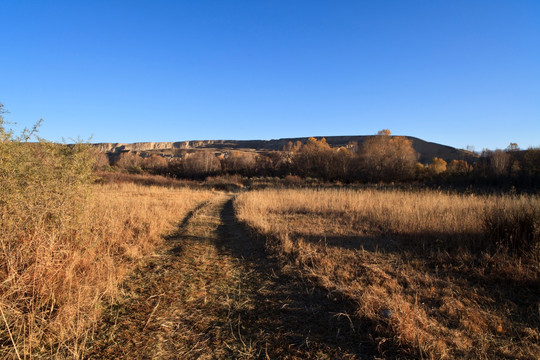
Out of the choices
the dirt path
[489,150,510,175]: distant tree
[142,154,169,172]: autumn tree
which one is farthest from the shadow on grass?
[142,154,169,172]: autumn tree

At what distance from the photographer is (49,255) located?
320 centimetres

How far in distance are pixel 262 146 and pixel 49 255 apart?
13771 cm

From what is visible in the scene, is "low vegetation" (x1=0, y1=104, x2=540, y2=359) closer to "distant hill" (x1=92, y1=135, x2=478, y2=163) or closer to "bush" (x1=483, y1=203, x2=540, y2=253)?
"bush" (x1=483, y1=203, x2=540, y2=253)

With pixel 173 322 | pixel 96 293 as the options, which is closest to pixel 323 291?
pixel 173 322

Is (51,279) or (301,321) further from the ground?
(51,279)

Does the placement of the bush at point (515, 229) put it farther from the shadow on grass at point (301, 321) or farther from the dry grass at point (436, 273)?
the shadow on grass at point (301, 321)

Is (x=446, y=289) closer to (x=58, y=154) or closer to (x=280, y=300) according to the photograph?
(x=280, y=300)

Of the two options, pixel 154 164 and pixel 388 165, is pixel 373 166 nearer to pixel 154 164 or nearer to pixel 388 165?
pixel 388 165

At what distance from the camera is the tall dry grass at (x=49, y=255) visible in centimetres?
250

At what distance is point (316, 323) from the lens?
→ 2.90 meters

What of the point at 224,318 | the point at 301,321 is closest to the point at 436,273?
the point at 301,321

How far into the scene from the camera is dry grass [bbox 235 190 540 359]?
8.27ft

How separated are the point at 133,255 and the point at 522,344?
5730 millimetres

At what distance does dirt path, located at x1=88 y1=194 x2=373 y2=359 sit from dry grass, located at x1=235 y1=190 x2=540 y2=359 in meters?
0.42
